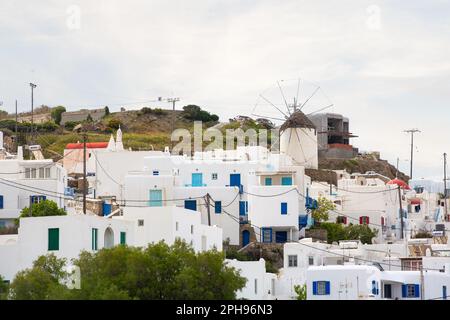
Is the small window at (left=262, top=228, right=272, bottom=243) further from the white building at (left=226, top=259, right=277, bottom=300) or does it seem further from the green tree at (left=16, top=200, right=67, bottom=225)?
the green tree at (left=16, top=200, right=67, bottom=225)

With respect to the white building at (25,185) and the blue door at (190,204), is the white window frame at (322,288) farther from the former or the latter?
the white building at (25,185)

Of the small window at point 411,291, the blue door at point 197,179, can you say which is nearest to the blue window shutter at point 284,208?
the blue door at point 197,179

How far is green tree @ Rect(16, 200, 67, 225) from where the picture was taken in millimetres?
68375

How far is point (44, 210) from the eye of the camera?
6888 centimetres

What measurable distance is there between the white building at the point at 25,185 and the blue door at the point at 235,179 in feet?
31.9

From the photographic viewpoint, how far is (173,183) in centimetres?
8088

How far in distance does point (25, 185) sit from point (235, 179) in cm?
1355

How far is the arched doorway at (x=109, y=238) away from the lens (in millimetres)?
60906

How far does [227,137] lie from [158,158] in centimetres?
3337

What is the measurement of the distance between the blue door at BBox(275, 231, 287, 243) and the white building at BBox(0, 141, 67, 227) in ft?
38.8

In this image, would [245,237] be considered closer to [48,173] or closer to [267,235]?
[267,235]

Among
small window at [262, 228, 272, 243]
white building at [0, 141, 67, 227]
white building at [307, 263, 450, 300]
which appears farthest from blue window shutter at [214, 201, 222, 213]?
white building at [307, 263, 450, 300]
